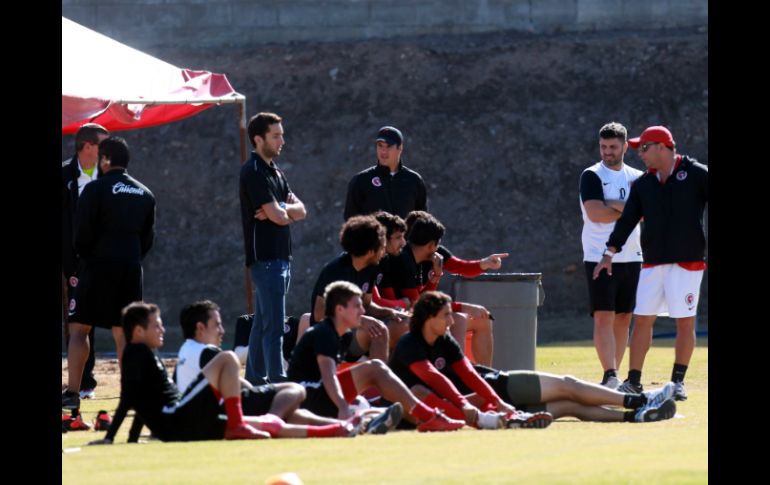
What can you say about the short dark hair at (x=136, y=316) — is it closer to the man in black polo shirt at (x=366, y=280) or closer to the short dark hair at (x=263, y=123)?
the man in black polo shirt at (x=366, y=280)

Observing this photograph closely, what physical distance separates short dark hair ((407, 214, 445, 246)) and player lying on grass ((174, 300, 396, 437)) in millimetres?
2630

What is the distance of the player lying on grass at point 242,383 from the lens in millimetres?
9617

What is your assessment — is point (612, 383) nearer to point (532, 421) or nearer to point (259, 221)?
point (532, 421)

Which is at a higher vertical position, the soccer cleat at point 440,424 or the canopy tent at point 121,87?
the canopy tent at point 121,87

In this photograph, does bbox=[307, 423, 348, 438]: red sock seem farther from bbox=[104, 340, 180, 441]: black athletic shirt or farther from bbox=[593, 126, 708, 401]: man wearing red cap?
bbox=[593, 126, 708, 401]: man wearing red cap

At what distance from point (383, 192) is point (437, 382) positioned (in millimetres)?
3608

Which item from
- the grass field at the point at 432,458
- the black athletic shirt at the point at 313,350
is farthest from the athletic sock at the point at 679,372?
the black athletic shirt at the point at 313,350

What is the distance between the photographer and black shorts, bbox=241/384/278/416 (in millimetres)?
9711

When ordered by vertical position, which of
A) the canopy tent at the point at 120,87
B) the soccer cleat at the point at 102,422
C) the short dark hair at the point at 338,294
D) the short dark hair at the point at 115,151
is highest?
the canopy tent at the point at 120,87

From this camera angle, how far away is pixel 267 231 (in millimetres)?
12156

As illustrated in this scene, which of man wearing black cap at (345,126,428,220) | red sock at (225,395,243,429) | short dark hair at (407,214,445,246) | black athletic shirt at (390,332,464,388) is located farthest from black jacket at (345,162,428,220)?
red sock at (225,395,243,429)

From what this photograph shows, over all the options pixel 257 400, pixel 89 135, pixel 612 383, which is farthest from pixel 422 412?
pixel 89 135

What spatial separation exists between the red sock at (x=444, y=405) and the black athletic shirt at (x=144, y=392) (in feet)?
5.71
